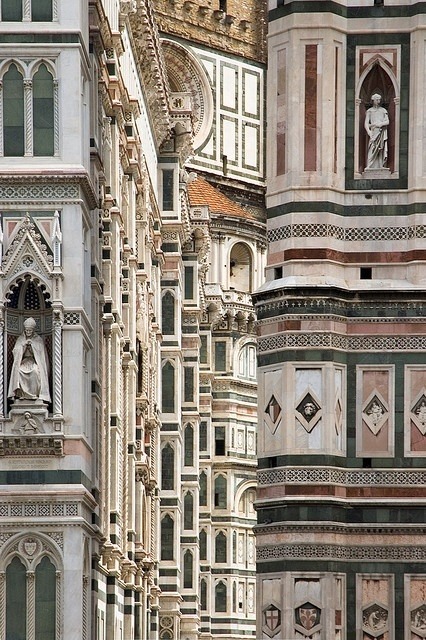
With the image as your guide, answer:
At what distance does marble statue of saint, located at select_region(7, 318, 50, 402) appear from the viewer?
38.2 metres

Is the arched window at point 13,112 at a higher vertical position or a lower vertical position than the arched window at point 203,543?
higher

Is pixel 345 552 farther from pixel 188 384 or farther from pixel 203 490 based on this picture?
pixel 203 490

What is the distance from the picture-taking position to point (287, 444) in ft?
124

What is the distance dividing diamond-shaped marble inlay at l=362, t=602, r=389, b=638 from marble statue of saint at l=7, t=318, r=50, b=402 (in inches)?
233

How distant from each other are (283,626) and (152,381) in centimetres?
2305

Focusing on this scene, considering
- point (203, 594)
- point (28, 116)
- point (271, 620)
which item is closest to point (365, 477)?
point (271, 620)

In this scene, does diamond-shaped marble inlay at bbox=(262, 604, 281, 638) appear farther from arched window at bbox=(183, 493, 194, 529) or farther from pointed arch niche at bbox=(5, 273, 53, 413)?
arched window at bbox=(183, 493, 194, 529)

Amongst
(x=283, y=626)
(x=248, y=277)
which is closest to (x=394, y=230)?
(x=283, y=626)

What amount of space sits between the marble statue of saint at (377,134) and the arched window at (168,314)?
28.7m

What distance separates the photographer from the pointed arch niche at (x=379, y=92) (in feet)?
128

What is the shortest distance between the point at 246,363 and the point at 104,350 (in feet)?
158

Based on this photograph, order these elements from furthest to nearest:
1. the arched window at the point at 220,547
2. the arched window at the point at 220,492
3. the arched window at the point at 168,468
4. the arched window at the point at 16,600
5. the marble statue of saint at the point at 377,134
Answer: the arched window at the point at 220,492 < the arched window at the point at 220,547 < the arched window at the point at 168,468 < the marble statue of saint at the point at 377,134 < the arched window at the point at 16,600

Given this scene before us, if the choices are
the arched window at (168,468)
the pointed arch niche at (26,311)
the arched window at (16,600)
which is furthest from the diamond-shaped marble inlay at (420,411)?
the arched window at (168,468)

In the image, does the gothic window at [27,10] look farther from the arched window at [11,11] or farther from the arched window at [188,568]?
the arched window at [188,568]
